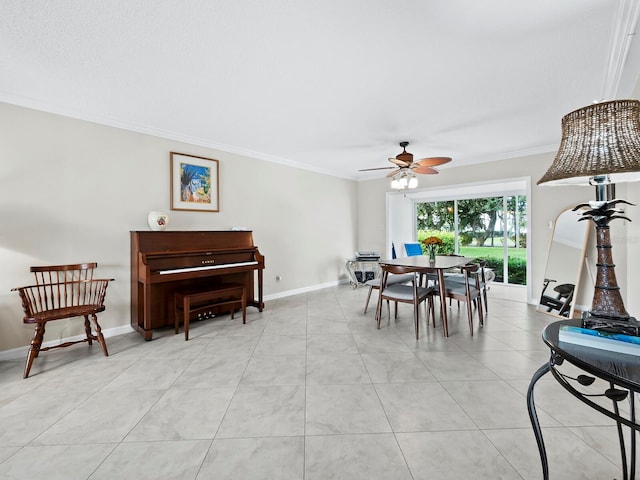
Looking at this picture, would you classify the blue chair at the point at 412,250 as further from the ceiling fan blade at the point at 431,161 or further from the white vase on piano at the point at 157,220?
the white vase on piano at the point at 157,220

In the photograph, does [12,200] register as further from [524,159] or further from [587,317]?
[524,159]

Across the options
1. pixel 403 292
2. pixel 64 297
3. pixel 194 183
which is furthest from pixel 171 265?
pixel 403 292

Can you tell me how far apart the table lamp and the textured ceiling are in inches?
39.2

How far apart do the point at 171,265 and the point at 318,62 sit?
2.48m

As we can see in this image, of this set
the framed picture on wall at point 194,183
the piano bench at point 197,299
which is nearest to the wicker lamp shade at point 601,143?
the piano bench at point 197,299

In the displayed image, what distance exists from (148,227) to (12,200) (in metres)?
1.11

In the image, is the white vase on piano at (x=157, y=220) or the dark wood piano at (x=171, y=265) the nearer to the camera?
the dark wood piano at (x=171, y=265)

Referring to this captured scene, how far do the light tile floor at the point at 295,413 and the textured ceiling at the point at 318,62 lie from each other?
234 cm

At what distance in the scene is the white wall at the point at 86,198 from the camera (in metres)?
Result: 2.59

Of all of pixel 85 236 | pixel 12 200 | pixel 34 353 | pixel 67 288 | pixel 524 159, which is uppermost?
pixel 524 159

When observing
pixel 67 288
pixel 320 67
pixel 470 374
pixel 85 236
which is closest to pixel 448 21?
pixel 320 67

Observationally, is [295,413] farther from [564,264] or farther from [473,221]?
[473,221]

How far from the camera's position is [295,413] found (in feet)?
5.82

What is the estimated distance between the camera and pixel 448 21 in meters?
1.71
